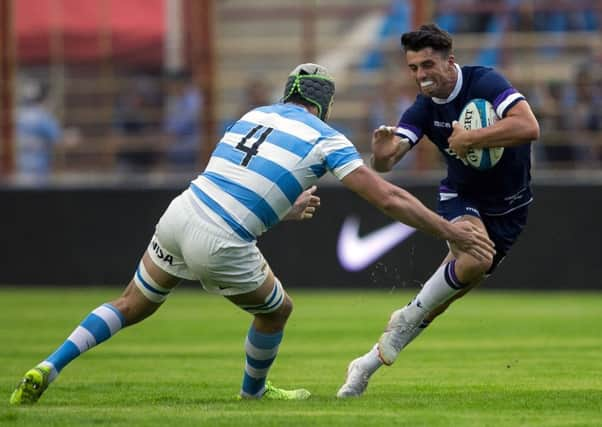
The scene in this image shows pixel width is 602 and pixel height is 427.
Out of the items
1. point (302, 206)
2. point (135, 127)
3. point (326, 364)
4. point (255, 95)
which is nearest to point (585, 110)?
point (255, 95)

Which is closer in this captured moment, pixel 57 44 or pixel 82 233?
pixel 82 233

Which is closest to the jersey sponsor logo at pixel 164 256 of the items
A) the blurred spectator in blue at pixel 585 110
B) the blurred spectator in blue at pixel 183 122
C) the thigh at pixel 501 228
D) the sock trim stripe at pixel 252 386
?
the sock trim stripe at pixel 252 386

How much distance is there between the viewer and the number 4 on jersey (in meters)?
8.27

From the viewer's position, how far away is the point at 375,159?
9.48 m

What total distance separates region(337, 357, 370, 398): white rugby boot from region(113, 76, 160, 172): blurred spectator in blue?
12.5 meters

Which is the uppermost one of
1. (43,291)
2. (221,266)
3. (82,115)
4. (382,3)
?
(221,266)

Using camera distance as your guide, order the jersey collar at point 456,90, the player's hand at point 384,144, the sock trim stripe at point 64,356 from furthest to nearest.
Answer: the player's hand at point 384,144 → the jersey collar at point 456,90 → the sock trim stripe at point 64,356

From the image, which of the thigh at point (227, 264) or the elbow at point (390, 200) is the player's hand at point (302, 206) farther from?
the elbow at point (390, 200)

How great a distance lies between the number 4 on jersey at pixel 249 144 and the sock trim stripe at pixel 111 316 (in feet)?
3.96

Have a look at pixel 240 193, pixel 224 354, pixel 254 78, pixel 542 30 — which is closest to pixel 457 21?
pixel 542 30

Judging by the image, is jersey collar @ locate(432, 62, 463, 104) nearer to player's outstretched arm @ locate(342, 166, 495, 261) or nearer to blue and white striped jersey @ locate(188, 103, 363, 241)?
blue and white striped jersey @ locate(188, 103, 363, 241)

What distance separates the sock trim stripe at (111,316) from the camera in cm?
857

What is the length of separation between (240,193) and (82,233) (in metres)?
12.7

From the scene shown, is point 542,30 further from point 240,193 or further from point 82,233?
point 240,193
